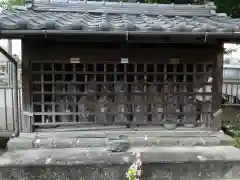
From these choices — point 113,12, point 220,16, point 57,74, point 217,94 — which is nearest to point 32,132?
point 57,74

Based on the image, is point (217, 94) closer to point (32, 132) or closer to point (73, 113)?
point (73, 113)

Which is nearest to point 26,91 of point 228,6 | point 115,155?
point 115,155

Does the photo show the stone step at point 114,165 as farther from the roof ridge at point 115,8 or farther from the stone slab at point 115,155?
the roof ridge at point 115,8

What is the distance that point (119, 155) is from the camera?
5.72 metres

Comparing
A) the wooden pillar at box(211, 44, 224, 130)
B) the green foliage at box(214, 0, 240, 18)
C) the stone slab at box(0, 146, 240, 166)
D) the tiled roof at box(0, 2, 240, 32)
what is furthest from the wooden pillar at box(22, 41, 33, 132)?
the green foliage at box(214, 0, 240, 18)

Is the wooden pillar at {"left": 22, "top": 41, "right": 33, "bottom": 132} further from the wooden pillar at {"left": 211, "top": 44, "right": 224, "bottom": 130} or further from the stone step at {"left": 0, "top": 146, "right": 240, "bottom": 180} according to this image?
the wooden pillar at {"left": 211, "top": 44, "right": 224, "bottom": 130}

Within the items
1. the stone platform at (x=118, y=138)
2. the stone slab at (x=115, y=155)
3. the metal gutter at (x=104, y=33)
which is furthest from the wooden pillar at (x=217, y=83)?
the metal gutter at (x=104, y=33)

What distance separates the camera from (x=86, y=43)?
6.10 metres

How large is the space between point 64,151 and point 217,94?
3180mm

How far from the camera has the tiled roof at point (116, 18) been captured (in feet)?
16.4

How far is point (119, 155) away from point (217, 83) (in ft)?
7.95

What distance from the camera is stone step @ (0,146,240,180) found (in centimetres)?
539

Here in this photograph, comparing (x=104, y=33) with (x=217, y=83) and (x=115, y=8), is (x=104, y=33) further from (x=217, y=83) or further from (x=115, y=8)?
(x=217, y=83)

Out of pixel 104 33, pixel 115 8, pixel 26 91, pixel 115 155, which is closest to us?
pixel 104 33
